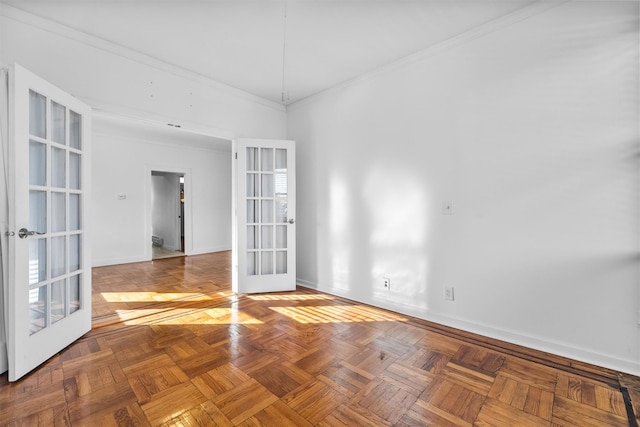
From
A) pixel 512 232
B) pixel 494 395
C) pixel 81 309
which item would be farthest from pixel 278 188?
pixel 494 395

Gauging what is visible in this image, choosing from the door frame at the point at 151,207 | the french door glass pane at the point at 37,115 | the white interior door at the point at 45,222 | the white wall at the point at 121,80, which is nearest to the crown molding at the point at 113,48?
the white wall at the point at 121,80

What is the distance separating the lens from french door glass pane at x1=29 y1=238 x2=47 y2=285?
2.05m

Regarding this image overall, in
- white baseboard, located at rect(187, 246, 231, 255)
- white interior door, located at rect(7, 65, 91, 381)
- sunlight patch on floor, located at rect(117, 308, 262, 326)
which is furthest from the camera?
white baseboard, located at rect(187, 246, 231, 255)

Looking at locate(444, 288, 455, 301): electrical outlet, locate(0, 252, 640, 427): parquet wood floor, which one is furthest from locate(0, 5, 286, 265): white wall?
locate(444, 288, 455, 301): electrical outlet

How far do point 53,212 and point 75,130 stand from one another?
75 cm

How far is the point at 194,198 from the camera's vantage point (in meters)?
6.93

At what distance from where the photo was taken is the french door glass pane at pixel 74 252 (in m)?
2.43

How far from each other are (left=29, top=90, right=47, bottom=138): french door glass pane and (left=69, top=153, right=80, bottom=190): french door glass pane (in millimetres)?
315

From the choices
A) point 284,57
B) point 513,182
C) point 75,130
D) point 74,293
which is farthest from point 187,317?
point 513,182

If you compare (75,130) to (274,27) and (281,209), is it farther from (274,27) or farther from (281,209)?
(281,209)

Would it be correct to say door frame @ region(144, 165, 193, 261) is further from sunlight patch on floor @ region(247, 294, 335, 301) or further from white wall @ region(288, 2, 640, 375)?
white wall @ region(288, 2, 640, 375)

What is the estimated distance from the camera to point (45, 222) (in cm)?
217

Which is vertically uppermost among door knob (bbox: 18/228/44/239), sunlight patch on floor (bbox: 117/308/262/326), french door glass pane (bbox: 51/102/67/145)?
french door glass pane (bbox: 51/102/67/145)

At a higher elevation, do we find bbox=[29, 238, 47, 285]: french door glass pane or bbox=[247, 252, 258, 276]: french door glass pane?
bbox=[29, 238, 47, 285]: french door glass pane
